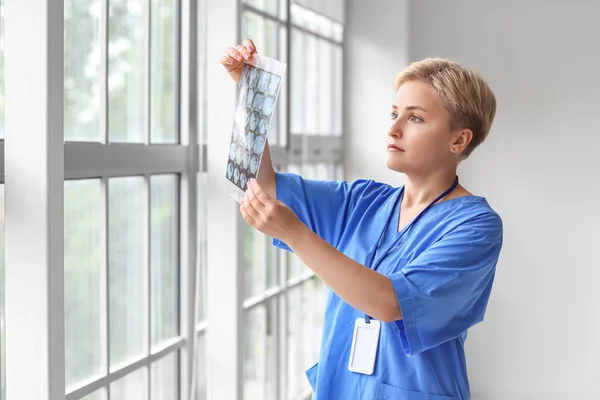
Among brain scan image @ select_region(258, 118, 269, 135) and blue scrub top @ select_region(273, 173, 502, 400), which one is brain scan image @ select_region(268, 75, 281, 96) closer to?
brain scan image @ select_region(258, 118, 269, 135)

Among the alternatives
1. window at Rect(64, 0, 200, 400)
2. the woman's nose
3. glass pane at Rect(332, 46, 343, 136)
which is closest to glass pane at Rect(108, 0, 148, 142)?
window at Rect(64, 0, 200, 400)

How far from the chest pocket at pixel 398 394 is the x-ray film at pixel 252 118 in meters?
0.46

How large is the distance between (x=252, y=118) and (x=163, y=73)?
0.74 meters

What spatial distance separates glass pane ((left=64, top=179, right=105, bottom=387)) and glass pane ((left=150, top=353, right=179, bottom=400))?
0.27 m

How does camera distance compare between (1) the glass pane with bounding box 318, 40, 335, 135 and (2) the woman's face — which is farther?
(1) the glass pane with bounding box 318, 40, 335, 135

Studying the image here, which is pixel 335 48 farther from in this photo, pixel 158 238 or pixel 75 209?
pixel 75 209

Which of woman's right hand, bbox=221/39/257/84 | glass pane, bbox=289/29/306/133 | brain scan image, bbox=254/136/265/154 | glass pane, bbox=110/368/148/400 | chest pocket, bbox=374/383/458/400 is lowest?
glass pane, bbox=110/368/148/400

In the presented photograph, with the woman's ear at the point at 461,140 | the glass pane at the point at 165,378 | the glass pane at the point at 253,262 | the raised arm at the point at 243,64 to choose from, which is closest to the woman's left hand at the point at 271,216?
the raised arm at the point at 243,64

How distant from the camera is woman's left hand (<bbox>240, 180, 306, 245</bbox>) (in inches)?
48.1

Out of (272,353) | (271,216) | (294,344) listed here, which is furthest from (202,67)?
(294,344)

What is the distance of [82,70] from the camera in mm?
1621

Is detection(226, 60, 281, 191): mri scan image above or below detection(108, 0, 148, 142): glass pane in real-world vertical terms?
below

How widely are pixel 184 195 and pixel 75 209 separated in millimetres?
502

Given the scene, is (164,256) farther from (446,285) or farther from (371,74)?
(371,74)
